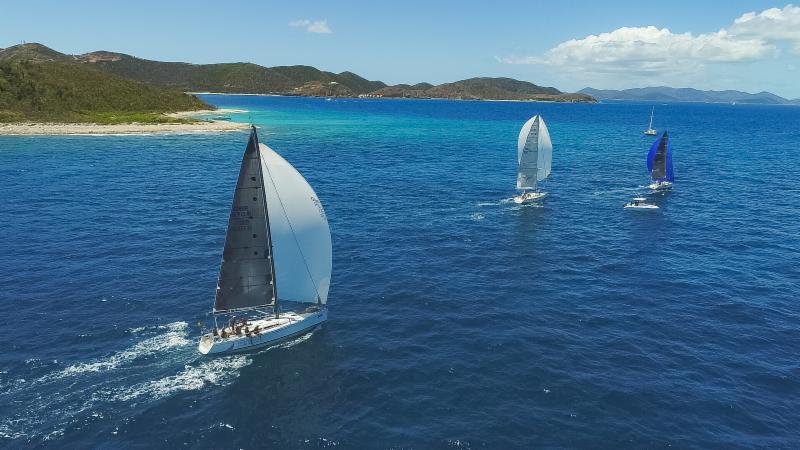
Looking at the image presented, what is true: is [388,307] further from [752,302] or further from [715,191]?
[715,191]

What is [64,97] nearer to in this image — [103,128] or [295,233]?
[103,128]

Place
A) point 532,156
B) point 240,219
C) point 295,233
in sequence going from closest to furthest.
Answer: point 240,219
point 295,233
point 532,156

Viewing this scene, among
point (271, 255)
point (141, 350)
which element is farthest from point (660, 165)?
point (141, 350)

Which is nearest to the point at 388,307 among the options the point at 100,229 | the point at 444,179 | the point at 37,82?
the point at 100,229

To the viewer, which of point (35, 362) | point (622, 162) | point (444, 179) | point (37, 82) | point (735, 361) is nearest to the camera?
point (35, 362)

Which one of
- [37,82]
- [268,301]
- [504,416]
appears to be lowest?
[504,416]

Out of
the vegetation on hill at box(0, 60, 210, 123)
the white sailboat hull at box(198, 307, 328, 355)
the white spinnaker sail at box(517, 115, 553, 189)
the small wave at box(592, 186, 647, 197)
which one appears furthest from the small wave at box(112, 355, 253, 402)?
the vegetation on hill at box(0, 60, 210, 123)

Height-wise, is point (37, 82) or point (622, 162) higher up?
point (37, 82)

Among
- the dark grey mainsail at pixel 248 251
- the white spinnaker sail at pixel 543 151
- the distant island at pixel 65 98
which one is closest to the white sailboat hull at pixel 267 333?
the dark grey mainsail at pixel 248 251
